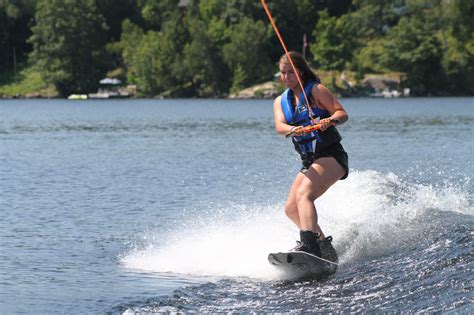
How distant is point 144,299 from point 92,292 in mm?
852

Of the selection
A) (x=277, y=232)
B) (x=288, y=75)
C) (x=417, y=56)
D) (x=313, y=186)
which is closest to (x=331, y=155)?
(x=313, y=186)

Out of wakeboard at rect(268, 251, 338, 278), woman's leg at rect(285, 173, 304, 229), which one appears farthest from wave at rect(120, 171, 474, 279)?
woman's leg at rect(285, 173, 304, 229)

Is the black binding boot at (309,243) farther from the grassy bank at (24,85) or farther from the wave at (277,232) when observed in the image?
the grassy bank at (24,85)

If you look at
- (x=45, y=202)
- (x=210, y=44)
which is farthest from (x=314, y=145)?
(x=210, y=44)

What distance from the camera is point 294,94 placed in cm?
1058

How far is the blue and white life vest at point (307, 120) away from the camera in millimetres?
10438

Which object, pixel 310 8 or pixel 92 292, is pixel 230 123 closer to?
pixel 92 292

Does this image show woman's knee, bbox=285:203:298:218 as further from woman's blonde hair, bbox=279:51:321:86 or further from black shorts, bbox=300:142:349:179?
woman's blonde hair, bbox=279:51:321:86

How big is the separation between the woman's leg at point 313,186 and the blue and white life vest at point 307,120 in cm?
19

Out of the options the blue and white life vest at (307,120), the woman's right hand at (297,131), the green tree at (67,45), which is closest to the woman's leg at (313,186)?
the blue and white life vest at (307,120)

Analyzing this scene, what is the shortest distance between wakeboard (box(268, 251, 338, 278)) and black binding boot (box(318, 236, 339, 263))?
0.23ft

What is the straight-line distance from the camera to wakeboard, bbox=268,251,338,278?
10068mm

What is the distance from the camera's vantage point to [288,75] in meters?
10.4

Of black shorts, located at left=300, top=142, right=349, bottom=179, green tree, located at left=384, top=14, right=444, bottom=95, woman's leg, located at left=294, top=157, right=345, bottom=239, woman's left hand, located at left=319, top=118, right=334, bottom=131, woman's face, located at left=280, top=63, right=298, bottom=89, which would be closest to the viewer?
woman's left hand, located at left=319, top=118, right=334, bottom=131
